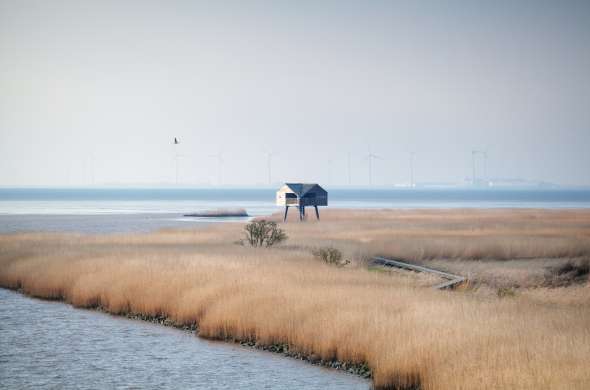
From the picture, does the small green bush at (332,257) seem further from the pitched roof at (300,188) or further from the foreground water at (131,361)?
the pitched roof at (300,188)

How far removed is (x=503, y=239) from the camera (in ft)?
188

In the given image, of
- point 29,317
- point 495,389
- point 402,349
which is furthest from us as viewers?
point 29,317

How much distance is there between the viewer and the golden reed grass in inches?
760

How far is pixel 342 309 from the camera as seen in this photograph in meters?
26.5

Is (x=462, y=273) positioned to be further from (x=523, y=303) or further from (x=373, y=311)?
(x=373, y=311)

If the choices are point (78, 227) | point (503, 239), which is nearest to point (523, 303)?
point (503, 239)

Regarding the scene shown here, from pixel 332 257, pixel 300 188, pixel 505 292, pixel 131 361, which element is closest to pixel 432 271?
pixel 332 257

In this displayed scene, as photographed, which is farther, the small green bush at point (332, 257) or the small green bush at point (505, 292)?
the small green bush at point (332, 257)

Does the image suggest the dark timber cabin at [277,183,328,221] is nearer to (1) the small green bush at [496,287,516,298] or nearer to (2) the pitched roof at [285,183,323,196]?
(2) the pitched roof at [285,183,323,196]

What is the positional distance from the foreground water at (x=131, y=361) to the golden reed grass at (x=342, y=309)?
3.60 ft

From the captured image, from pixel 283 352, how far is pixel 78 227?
71.1 meters

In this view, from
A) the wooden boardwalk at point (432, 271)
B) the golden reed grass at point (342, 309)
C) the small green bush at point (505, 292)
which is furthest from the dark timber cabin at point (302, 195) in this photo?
the small green bush at point (505, 292)

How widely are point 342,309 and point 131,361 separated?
7082 millimetres

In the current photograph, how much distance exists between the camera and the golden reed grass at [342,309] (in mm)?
19312
